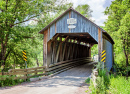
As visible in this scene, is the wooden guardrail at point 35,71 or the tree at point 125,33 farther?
the tree at point 125,33

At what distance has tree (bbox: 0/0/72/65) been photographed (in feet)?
35.9

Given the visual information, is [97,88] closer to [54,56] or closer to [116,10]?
[54,56]

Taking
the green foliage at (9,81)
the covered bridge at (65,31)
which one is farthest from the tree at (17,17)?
the green foliage at (9,81)

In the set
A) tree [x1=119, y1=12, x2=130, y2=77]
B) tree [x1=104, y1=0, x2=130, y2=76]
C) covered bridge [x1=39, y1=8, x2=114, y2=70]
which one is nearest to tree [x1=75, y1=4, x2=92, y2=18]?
tree [x1=104, y1=0, x2=130, y2=76]

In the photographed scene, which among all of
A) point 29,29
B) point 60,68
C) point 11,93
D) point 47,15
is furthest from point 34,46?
point 11,93

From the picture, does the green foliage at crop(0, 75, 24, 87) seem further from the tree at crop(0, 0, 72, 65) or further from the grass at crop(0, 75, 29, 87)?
the tree at crop(0, 0, 72, 65)

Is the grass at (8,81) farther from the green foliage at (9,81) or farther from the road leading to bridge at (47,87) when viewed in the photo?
the road leading to bridge at (47,87)

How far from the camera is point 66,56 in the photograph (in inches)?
550

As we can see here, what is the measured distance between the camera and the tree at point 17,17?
35.9 feet

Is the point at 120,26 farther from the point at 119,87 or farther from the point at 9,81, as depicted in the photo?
the point at 9,81

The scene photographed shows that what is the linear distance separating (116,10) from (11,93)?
21129 mm

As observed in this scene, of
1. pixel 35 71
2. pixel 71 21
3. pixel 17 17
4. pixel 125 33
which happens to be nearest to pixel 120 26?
pixel 125 33

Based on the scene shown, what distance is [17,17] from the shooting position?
11469mm

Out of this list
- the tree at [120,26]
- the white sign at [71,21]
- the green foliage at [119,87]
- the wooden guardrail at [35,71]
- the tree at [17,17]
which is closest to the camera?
the green foliage at [119,87]
